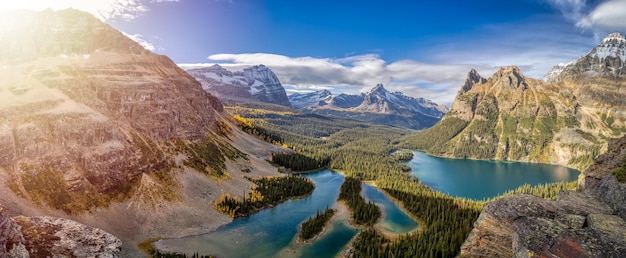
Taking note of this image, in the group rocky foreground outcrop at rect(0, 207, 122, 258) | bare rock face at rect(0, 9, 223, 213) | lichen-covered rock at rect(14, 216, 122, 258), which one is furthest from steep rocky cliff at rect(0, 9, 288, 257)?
rocky foreground outcrop at rect(0, 207, 122, 258)

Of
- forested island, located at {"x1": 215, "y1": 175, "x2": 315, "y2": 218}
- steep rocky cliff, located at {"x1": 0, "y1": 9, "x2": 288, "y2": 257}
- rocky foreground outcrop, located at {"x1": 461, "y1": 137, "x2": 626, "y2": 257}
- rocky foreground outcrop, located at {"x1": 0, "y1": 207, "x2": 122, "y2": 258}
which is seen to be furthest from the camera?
forested island, located at {"x1": 215, "y1": 175, "x2": 315, "y2": 218}

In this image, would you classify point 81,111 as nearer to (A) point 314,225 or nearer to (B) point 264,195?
(B) point 264,195

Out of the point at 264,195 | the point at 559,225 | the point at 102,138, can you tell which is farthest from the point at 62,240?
the point at 559,225

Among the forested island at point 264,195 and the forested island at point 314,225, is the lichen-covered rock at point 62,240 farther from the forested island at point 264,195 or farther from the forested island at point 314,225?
the forested island at point 314,225

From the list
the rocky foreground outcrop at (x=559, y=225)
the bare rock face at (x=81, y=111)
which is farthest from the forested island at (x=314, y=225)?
the bare rock face at (x=81, y=111)

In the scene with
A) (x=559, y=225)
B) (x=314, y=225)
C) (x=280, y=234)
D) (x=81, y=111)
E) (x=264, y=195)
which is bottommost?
(x=280, y=234)

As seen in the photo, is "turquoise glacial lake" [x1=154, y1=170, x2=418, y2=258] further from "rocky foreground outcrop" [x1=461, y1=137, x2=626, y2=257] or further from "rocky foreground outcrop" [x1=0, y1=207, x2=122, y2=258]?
"rocky foreground outcrop" [x1=461, y1=137, x2=626, y2=257]
